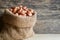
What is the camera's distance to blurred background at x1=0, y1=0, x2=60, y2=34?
1777 mm

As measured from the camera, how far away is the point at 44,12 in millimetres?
1845

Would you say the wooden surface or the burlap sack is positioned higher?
the burlap sack

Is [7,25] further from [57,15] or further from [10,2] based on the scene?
[57,15]

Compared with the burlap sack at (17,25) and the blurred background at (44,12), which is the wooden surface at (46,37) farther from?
the burlap sack at (17,25)

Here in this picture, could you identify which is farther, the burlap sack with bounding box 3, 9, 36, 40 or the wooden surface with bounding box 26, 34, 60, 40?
the wooden surface with bounding box 26, 34, 60, 40

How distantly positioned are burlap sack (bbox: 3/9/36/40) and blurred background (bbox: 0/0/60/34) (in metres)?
0.26

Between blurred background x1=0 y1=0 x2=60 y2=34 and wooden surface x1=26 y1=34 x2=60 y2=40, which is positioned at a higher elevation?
blurred background x1=0 y1=0 x2=60 y2=34

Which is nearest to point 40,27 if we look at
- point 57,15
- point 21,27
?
point 57,15

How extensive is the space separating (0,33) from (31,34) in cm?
29

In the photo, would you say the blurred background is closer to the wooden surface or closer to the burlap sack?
the wooden surface

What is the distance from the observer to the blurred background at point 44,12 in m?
1.78

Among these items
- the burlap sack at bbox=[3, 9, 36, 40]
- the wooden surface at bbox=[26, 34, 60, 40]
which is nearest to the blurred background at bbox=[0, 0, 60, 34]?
the wooden surface at bbox=[26, 34, 60, 40]

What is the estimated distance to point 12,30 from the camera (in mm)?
1539

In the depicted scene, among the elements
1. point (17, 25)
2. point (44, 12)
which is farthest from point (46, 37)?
point (17, 25)
